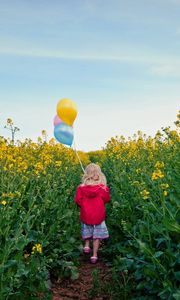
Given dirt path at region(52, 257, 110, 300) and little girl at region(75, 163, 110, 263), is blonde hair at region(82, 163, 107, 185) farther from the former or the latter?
dirt path at region(52, 257, 110, 300)

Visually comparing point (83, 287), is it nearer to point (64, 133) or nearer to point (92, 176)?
point (92, 176)

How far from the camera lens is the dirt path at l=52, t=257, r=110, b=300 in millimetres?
6234

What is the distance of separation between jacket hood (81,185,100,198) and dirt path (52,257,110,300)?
109 centimetres

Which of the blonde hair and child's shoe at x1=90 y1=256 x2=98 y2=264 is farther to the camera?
the blonde hair

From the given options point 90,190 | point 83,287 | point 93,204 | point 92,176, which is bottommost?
point 83,287

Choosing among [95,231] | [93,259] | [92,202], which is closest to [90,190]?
[92,202]

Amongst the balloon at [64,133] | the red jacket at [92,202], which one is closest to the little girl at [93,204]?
the red jacket at [92,202]

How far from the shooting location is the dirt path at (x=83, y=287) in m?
6.23

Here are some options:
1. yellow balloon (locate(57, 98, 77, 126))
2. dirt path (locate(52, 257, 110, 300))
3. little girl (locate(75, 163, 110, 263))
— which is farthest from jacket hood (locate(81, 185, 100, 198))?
yellow balloon (locate(57, 98, 77, 126))

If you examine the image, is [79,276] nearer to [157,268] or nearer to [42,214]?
[42,214]

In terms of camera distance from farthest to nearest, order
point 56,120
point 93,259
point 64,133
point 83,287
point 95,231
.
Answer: point 56,120, point 64,133, point 95,231, point 93,259, point 83,287

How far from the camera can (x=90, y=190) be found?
8.12m

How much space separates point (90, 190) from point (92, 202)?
7.2 inches

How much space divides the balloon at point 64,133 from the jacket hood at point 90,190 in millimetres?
4338
